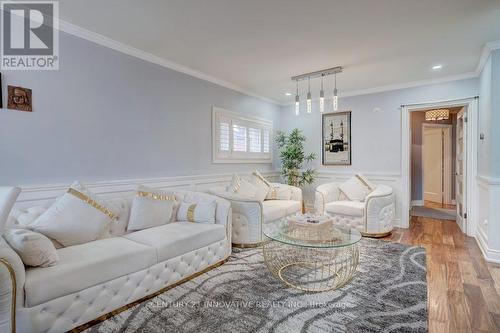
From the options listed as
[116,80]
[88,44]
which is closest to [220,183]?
[116,80]

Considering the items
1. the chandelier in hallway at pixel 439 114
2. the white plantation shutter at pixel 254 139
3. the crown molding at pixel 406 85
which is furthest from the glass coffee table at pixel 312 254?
the chandelier in hallway at pixel 439 114

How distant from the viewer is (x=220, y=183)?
14.7ft

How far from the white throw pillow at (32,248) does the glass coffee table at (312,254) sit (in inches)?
72.8

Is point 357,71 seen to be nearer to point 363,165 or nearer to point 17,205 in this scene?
point 363,165

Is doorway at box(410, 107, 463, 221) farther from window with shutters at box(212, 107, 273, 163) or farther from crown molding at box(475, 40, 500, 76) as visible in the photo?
window with shutters at box(212, 107, 273, 163)

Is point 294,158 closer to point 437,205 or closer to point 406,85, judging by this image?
point 406,85

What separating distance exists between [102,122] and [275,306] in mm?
2646

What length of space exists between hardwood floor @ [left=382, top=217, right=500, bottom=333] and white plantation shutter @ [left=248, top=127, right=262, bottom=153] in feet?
9.39

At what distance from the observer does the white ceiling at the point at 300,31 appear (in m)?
2.31

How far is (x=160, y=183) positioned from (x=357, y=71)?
334 cm

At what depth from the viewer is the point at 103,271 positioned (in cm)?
199

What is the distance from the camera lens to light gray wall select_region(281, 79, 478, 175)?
4445mm

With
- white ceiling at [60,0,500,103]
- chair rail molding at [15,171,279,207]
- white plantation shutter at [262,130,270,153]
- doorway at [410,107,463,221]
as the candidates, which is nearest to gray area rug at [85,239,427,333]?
chair rail molding at [15,171,279,207]

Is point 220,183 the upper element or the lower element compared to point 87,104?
lower
